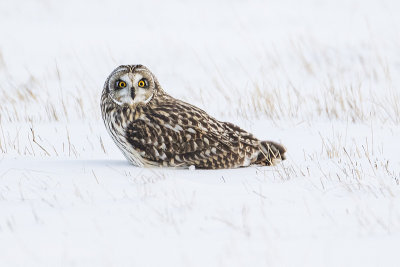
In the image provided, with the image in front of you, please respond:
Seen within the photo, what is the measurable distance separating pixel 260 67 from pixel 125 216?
11.0 metres

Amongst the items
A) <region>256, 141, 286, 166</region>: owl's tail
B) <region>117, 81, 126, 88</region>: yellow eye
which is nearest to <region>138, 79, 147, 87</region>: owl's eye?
<region>117, 81, 126, 88</region>: yellow eye

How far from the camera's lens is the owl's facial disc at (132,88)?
20.7 ft

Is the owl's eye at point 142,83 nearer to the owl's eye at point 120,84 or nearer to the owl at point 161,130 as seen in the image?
the owl at point 161,130

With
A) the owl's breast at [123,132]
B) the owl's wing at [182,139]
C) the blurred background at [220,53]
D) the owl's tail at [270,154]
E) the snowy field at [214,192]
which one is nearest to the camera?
the snowy field at [214,192]

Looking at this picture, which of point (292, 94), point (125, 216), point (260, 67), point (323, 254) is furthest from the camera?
point (260, 67)

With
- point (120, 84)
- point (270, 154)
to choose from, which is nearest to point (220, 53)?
point (270, 154)

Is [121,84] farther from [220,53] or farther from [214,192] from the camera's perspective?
[220,53]

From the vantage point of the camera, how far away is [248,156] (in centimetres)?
656

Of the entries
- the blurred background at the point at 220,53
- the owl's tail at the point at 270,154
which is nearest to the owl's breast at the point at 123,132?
the owl's tail at the point at 270,154

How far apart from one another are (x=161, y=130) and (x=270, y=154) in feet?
3.77

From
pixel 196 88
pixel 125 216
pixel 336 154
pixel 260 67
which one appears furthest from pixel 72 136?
pixel 260 67

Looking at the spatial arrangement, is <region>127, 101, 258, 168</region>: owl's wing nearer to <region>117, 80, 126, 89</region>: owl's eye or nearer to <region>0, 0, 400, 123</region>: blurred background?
<region>117, 80, 126, 89</region>: owl's eye

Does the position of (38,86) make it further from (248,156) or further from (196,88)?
(248,156)

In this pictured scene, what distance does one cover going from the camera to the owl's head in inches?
248
